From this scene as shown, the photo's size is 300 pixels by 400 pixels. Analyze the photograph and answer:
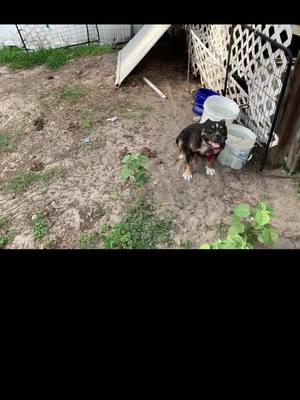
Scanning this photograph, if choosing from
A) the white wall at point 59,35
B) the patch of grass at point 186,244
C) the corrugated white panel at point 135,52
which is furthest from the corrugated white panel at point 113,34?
the patch of grass at point 186,244

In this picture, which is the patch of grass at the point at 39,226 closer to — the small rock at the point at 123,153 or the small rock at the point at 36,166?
the small rock at the point at 36,166

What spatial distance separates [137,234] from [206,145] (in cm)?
112

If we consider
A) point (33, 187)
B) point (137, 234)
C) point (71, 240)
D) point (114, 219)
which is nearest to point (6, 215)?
point (33, 187)

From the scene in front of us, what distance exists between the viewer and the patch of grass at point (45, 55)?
18.2ft

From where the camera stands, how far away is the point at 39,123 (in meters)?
4.29

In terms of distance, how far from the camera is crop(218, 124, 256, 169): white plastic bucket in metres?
3.33

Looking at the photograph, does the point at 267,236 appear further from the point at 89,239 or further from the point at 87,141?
the point at 87,141

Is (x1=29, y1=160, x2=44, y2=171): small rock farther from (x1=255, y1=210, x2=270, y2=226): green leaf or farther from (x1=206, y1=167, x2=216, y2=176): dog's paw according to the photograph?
→ (x1=255, y1=210, x2=270, y2=226): green leaf

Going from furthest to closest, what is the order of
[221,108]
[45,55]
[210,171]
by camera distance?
[45,55] → [221,108] → [210,171]

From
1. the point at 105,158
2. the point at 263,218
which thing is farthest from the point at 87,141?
the point at 263,218

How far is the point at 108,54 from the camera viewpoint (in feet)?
18.8

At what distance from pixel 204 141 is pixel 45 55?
159 inches
